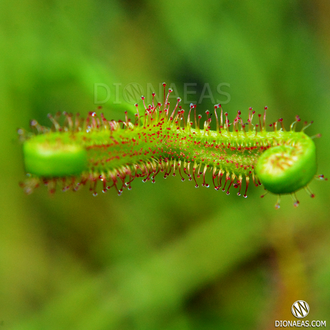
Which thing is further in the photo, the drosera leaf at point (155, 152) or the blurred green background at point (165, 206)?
Result: the blurred green background at point (165, 206)

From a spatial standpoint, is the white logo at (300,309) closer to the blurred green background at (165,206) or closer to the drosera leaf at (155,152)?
the blurred green background at (165,206)

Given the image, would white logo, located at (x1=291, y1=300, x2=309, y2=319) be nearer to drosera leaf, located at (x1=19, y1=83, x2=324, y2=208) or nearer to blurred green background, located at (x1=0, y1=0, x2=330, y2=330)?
blurred green background, located at (x1=0, y1=0, x2=330, y2=330)

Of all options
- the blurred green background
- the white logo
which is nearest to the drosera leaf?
the blurred green background

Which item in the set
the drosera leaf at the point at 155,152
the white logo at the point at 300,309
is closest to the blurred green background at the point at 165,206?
the white logo at the point at 300,309

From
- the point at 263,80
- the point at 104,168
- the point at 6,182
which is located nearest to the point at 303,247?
the point at 263,80

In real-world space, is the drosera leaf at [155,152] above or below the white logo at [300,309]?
above

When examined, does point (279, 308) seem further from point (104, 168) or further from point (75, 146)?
point (75, 146)
